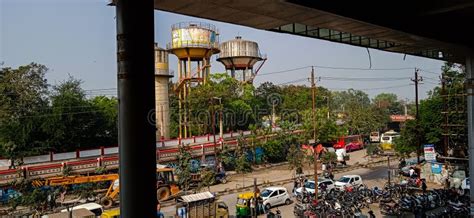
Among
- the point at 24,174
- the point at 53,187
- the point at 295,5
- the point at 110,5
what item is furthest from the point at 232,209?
the point at 110,5

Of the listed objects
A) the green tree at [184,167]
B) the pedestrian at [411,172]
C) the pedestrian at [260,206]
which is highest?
the green tree at [184,167]

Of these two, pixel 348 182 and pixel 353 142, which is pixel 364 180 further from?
pixel 353 142

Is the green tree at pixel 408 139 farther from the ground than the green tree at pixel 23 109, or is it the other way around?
the green tree at pixel 23 109

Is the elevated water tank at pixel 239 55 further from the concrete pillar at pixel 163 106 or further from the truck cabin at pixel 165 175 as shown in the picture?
the truck cabin at pixel 165 175

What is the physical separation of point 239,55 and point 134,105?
36.2m

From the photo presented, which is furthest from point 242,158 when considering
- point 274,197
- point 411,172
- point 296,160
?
point 411,172

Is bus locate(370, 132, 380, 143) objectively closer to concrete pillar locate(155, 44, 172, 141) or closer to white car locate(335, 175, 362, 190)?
concrete pillar locate(155, 44, 172, 141)

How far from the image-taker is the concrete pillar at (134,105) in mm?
4129

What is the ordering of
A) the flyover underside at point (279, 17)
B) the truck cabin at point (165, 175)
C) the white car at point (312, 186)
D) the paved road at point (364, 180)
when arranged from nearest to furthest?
1. the flyover underside at point (279, 17)
2. the paved road at point (364, 180)
3. the white car at point (312, 186)
4. the truck cabin at point (165, 175)

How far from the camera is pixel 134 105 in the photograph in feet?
13.8

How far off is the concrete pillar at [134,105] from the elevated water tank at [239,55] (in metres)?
35.5

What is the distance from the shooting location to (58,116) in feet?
69.7

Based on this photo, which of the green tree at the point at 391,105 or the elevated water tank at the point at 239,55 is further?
the green tree at the point at 391,105

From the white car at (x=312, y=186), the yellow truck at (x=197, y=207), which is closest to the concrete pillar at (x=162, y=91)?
the white car at (x=312, y=186)
